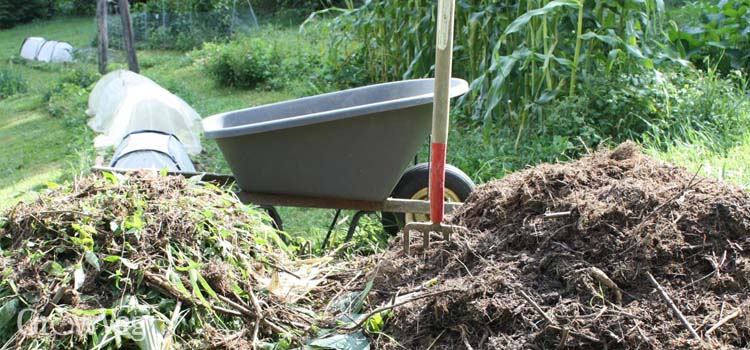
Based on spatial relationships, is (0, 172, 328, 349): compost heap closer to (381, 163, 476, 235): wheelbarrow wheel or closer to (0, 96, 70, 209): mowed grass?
(381, 163, 476, 235): wheelbarrow wheel

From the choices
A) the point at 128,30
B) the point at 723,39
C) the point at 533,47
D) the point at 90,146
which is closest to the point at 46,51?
the point at 128,30

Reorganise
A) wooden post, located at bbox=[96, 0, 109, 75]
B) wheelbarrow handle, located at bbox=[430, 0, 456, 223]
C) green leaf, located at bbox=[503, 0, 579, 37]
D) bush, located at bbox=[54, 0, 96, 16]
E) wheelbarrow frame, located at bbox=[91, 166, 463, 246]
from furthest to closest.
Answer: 1. bush, located at bbox=[54, 0, 96, 16]
2. wooden post, located at bbox=[96, 0, 109, 75]
3. green leaf, located at bbox=[503, 0, 579, 37]
4. wheelbarrow frame, located at bbox=[91, 166, 463, 246]
5. wheelbarrow handle, located at bbox=[430, 0, 456, 223]

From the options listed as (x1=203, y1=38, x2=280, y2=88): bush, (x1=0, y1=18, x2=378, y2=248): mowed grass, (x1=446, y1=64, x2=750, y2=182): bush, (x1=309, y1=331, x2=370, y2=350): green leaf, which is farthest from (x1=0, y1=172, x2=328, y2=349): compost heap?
(x1=203, y1=38, x2=280, y2=88): bush

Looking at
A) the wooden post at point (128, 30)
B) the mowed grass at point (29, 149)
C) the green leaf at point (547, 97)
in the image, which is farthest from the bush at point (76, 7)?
the green leaf at point (547, 97)

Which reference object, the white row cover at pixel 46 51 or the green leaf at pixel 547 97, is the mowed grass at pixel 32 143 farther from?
the green leaf at pixel 547 97

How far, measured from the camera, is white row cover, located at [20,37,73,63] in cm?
1444

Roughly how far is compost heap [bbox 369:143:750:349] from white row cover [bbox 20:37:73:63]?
1308 cm

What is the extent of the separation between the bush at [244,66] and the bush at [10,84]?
3.65 metres

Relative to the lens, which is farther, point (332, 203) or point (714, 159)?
point (714, 159)

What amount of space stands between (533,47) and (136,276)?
3.53 metres

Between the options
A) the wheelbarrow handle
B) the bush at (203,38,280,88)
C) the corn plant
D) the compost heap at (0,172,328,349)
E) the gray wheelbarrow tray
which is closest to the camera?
the compost heap at (0,172,328,349)

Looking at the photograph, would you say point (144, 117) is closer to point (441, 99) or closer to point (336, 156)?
point (336, 156)

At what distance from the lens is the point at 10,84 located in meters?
11.9

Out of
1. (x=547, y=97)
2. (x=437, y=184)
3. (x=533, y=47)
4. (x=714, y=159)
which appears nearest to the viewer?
(x=437, y=184)
